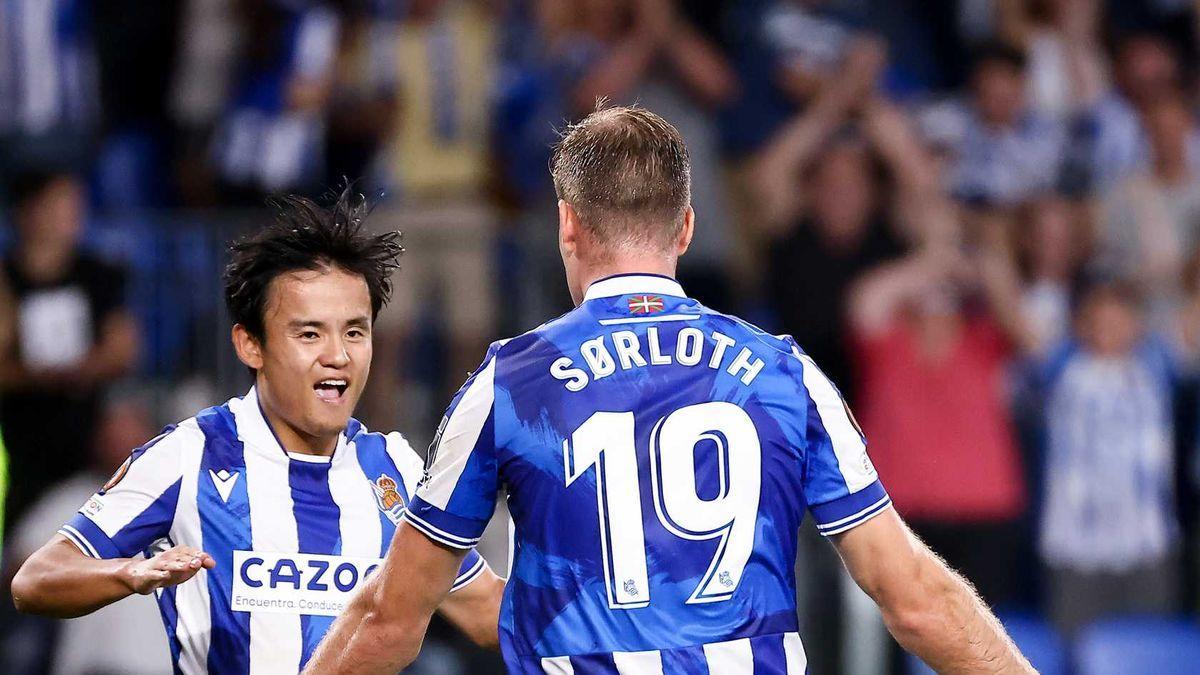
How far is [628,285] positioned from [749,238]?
6025 mm

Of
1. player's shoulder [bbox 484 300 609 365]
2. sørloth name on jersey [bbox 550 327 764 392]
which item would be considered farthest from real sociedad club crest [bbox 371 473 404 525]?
sørloth name on jersey [bbox 550 327 764 392]

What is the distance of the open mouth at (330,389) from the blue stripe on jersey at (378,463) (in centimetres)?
21

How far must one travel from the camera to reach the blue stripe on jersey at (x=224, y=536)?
410 centimetres

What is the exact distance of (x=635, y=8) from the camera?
9477 mm

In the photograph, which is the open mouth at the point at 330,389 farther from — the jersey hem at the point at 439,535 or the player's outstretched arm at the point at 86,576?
the jersey hem at the point at 439,535

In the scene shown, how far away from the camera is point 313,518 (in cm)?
427

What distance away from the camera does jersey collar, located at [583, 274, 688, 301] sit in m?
3.54

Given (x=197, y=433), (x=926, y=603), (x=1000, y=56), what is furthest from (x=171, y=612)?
(x=1000, y=56)

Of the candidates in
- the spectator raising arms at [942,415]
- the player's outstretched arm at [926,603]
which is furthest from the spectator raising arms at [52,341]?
the player's outstretched arm at [926,603]

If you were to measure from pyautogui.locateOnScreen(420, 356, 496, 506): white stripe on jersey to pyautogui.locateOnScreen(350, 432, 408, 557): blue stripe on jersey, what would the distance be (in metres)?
0.86

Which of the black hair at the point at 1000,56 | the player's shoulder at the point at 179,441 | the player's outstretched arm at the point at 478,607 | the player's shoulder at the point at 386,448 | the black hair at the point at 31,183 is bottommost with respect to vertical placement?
the player's outstretched arm at the point at 478,607

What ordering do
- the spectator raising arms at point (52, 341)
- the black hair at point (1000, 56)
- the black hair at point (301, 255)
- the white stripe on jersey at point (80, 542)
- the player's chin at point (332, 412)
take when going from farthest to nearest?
the black hair at point (1000, 56), the spectator raising arms at point (52, 341), the black hair at point (301, 255), the player's chin at point (332, 412), the white stripe on jersey at point (80, 542)

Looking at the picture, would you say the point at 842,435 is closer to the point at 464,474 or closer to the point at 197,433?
the point at 464,474

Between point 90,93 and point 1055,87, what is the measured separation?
564 centimetres
